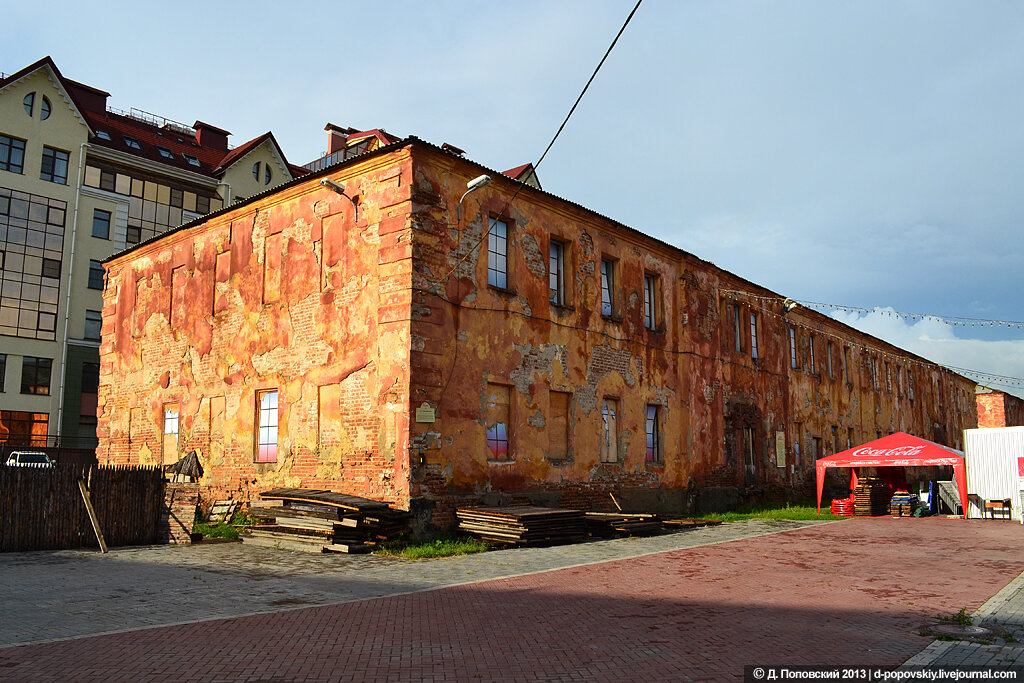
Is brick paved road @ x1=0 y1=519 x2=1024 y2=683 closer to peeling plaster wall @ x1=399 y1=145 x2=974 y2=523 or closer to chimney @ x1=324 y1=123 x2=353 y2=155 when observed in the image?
peeling plaster wall @ x1=399 y1=145 x2=974 y2=523

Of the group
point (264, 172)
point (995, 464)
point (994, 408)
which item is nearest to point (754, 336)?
point (995, 464)

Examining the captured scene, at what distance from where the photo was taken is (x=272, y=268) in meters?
18.0

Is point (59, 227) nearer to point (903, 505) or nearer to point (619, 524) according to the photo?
point (619, 524)

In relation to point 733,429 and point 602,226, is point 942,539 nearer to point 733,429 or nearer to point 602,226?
point 733,429

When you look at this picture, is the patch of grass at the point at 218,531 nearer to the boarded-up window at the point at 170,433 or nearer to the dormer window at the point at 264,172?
the boarded-up window at the point at 170,433

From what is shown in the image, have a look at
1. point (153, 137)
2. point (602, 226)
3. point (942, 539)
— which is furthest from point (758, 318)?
point (153, 137)

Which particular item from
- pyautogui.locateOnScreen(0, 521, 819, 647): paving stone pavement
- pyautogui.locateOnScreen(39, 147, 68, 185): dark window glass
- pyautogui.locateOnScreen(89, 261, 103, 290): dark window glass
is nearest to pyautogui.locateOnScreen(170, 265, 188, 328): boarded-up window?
pyautogui.locateOnScreen(0, 521, 819, 647): paving stone pavement

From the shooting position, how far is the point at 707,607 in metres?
8.82

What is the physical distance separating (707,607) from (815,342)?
84.6 ft

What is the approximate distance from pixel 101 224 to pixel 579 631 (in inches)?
1584

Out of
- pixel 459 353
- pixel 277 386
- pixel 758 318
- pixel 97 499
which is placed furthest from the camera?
pixel 758 318

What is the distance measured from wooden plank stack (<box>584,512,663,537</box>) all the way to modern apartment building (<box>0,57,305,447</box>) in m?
27.7

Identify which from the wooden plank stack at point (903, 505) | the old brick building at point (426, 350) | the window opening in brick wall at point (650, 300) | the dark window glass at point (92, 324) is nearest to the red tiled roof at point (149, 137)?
the dark window glass at point (92, 324)

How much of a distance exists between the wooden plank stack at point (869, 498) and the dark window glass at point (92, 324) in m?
35.1
